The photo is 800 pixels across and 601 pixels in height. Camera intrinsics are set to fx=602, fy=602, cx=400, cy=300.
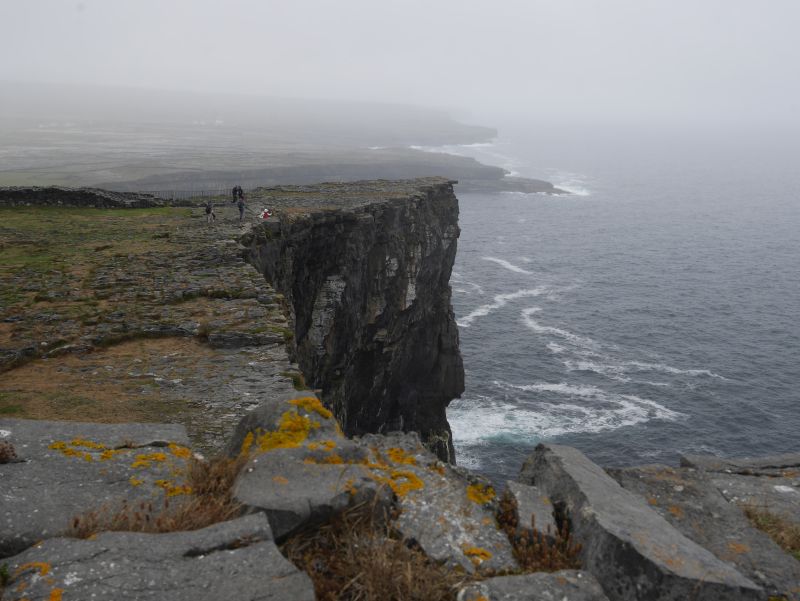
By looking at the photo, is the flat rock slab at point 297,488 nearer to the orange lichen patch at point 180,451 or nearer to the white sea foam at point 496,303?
the orange lichen patch at point 180,451

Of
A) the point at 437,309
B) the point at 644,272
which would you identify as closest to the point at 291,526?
the point at 437,309

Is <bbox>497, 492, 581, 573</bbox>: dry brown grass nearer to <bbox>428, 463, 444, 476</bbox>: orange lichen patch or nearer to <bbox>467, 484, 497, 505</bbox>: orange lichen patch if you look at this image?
<bbox>467, 484, 497, 505</bbox>: orange lichen patch

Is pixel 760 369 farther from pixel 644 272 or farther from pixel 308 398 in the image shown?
pixel 308 398

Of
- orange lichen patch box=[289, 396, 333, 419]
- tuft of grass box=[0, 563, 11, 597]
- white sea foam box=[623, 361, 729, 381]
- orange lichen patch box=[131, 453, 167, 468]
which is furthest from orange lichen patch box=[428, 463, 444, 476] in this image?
white sea foam box=[623, 361, 729, 381]

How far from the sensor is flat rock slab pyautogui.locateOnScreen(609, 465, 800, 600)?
6738mm

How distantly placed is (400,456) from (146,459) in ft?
10.1

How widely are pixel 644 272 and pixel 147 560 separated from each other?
289 feet

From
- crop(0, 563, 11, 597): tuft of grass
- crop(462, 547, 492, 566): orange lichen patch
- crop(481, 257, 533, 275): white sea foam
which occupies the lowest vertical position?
crop(481, 257, 533, 275): white sea foam

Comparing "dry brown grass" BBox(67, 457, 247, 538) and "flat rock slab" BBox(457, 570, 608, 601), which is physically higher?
"dry brown grass" BBox(67, 457, 247, 538)

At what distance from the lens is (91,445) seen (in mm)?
6840

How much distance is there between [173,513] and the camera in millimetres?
5555

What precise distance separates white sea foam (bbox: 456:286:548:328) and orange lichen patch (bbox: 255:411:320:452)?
5896 cm

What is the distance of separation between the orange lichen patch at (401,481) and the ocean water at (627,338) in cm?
3652

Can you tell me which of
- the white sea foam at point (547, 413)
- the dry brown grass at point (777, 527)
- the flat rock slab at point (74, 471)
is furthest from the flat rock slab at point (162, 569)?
the white sea foam at point (547, 413)
